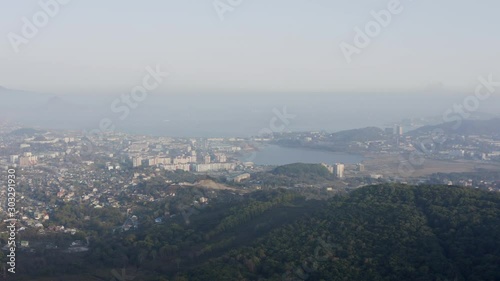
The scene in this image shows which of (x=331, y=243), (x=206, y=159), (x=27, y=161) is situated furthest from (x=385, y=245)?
(x=27, y=161)

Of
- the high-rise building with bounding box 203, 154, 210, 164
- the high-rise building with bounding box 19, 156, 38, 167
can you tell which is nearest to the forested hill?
the high-rise building with bounding box 203, 154, 210, 164

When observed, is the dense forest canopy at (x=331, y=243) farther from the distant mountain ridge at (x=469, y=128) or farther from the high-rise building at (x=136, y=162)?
the distant mountain ridge at (x=469, y=128)

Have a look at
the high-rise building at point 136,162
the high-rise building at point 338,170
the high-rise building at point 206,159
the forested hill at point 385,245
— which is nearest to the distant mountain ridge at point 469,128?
the high-rise building at point 338,170

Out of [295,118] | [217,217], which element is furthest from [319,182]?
[295,118]

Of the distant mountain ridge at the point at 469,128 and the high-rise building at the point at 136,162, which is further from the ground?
the distant mountain ridge at the point at 469,128

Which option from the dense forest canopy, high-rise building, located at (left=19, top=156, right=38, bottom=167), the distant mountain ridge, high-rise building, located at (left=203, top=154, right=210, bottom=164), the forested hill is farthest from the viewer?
the distant mountain ridge

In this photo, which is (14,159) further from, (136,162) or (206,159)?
(206,159)

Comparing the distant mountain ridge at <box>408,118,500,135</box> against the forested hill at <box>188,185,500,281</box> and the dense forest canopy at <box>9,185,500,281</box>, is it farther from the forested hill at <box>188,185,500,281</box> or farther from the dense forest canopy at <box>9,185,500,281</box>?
the forested hill at <box>188,185,500,281</box>

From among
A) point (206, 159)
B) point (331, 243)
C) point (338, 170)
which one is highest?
point (206, 159)
